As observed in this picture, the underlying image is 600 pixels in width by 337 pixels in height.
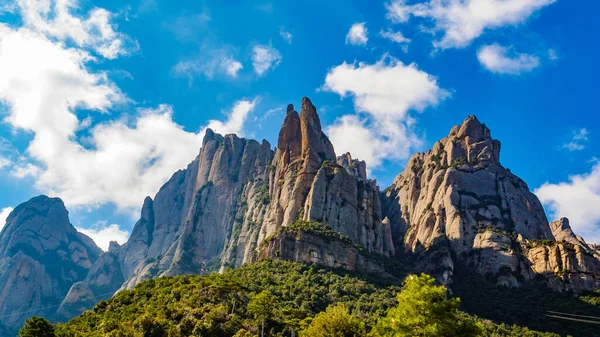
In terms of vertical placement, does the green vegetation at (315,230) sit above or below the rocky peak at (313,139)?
below

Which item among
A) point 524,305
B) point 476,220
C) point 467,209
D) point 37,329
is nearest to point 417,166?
point 467,209

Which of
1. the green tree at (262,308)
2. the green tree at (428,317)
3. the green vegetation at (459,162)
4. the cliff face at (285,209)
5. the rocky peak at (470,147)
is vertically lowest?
the green tree at (428,317)

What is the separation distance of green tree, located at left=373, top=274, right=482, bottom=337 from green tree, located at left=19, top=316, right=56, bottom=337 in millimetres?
38291

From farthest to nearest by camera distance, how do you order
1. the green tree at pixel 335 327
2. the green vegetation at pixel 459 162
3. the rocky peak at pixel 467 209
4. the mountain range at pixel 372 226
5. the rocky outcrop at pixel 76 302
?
the rocky outcrop at pixel 76 302, the green vegetation at pixel 459 162, the rocky peak at pixel 467 209, the mountain range at pixel 372 226, the green tree at pixel 335 327

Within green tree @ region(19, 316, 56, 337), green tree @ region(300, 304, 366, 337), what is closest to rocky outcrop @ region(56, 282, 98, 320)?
green tree @ region(19, 316, 56, 337)

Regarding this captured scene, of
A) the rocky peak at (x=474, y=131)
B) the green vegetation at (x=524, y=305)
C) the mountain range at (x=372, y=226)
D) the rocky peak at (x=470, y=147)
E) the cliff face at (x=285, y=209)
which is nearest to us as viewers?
the green vegetation at (x=524, y=305)

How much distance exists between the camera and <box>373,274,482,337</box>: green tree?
1195 inches

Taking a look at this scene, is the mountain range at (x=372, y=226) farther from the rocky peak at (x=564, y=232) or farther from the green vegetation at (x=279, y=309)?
the green vegetation at (x=279, y=309)

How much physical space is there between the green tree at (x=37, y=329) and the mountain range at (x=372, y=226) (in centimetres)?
5885

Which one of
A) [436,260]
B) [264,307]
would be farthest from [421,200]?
[264,307]

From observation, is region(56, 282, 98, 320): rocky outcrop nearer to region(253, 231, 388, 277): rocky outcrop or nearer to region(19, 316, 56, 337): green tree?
region(253, 231, 388, 277): rocky outcrop

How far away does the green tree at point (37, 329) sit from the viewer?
164 ft

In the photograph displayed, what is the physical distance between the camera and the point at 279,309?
68.6 metres

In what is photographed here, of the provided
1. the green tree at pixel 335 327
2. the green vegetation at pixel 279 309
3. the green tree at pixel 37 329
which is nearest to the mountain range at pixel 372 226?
the green vegetation at pixel 279 309
